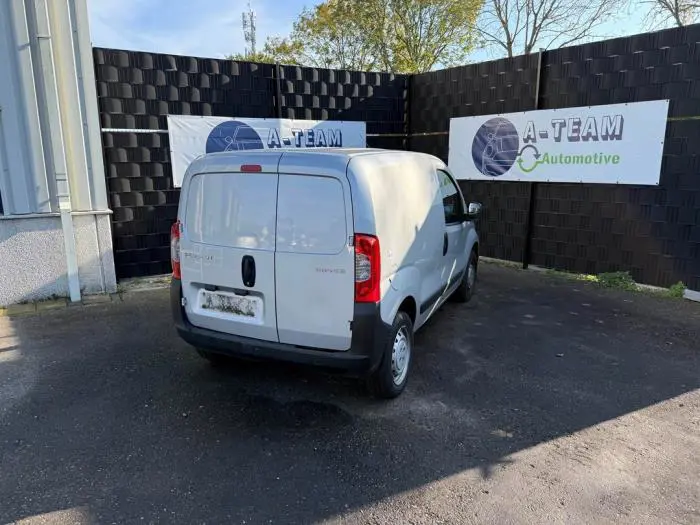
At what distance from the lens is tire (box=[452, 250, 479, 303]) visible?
19.7 ft

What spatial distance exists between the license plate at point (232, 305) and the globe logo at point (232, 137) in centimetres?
418

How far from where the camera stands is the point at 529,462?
2992 millimetres

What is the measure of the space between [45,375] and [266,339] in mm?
2172

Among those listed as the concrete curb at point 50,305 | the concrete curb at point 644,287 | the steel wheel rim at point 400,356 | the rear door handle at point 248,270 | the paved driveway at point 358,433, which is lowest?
the paved driveway at point 358,433

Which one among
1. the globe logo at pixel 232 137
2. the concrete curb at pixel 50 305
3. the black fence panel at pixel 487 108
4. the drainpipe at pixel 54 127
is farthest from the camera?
the black fence panel at pixel 487 108

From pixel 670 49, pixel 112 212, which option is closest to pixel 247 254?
pixel 112 212

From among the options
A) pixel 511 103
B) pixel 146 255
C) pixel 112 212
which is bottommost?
pixel 146 255

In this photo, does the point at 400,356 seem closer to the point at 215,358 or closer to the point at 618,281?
the point at 215,358

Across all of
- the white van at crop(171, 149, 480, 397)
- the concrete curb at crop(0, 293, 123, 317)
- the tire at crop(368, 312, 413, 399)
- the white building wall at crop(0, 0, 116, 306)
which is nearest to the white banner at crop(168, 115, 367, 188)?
the white building wall at crop(0, 0, 116, 306)

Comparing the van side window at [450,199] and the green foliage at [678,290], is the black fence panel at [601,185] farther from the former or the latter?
the van side window at [450,199]

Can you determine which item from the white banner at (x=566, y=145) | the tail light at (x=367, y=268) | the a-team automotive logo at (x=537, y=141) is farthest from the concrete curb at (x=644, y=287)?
the tail light at (x=367, y=268)

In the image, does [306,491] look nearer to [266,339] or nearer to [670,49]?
[266,339]

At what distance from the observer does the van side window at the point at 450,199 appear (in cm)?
488

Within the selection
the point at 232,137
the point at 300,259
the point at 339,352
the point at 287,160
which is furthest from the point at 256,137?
the point at 339,352
